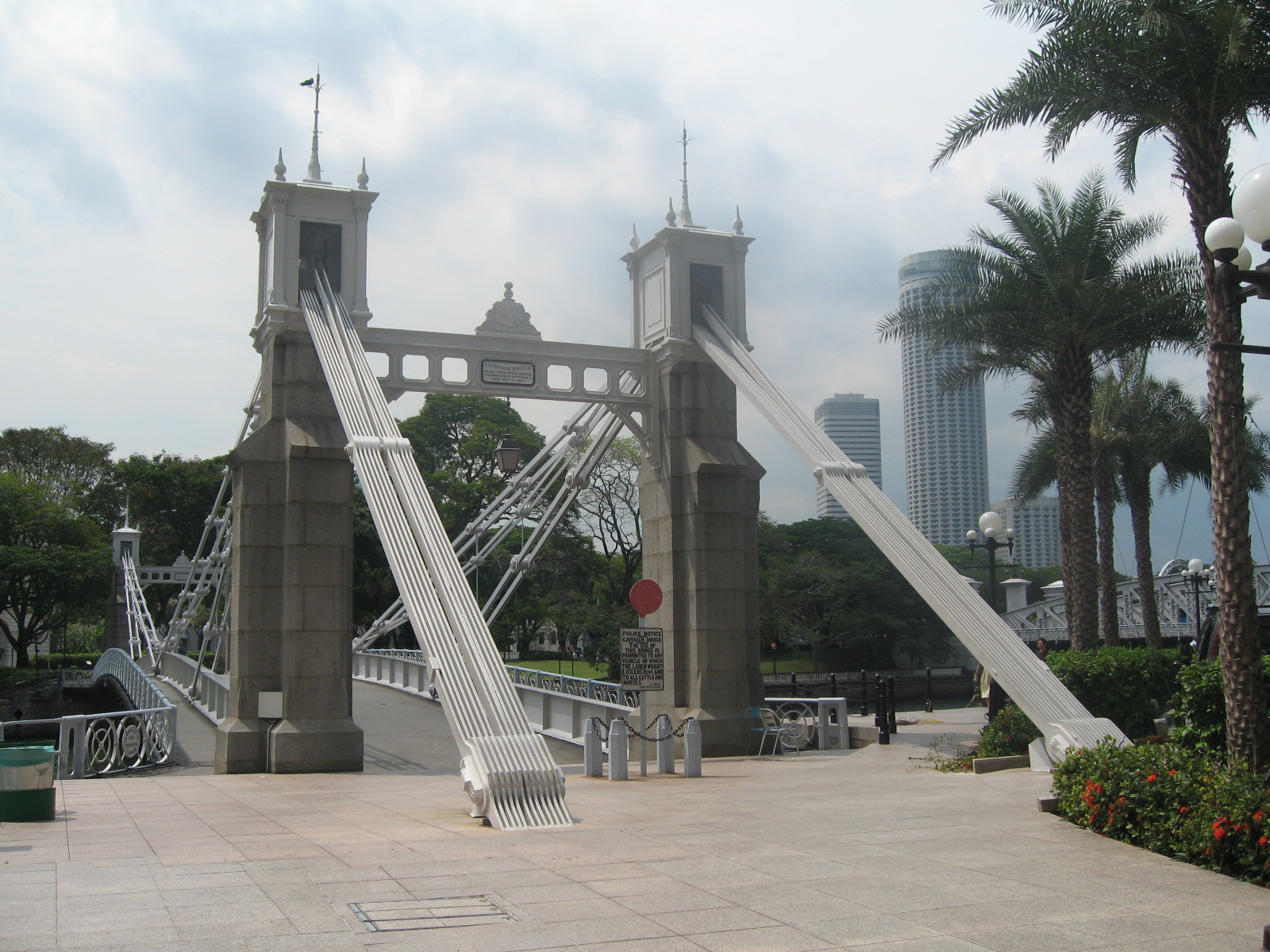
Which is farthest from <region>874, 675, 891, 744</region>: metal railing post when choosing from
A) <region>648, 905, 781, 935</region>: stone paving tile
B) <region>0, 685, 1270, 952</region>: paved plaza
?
<region>648, 905, 781, 935</region>: stone paving tile

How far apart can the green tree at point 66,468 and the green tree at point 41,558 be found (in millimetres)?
4307

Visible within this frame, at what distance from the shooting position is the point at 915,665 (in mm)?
53562

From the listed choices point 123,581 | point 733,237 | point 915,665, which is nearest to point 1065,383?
point 733,237

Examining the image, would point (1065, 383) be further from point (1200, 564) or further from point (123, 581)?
point (123, 581)

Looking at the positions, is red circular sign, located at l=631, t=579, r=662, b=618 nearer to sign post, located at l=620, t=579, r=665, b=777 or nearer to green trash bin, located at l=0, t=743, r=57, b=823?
sign post, located at l=620, t=579, r=665, b=777

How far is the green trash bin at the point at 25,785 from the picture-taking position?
384 inches

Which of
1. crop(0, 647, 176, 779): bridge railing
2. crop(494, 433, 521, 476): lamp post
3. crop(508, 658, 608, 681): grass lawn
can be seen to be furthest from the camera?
crop(508, 658, 608, 681): grass lawn

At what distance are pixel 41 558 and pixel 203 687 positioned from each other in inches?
A: 899

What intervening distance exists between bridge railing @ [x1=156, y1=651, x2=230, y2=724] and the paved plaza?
8.13 metres

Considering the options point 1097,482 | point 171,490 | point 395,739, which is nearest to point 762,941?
point 395,739

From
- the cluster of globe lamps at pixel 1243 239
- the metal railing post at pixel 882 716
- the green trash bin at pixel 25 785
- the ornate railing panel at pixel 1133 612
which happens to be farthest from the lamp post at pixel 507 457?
the ornate railing panel at pixel 1133 612

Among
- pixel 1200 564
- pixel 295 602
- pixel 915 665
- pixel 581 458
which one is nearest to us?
pixel 295 602

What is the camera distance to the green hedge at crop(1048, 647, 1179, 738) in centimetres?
1460

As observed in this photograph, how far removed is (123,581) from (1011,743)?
142ft
